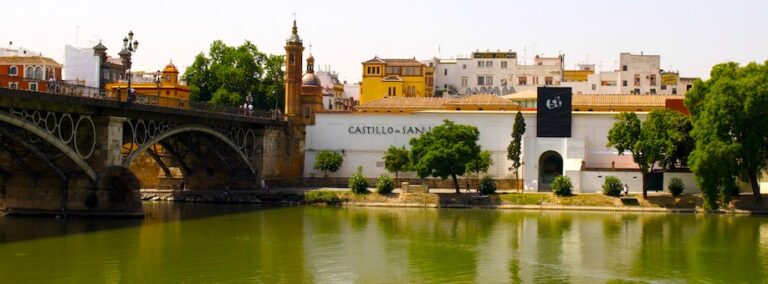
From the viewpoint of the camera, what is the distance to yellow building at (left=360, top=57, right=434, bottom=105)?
11662 cm

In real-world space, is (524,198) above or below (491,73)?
below

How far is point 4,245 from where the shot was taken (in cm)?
4581

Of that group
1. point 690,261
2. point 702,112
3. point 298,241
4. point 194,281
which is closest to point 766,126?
point 702,112

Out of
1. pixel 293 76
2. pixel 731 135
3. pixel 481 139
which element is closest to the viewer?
pixel 731 135

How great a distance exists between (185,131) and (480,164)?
20070 millimetres

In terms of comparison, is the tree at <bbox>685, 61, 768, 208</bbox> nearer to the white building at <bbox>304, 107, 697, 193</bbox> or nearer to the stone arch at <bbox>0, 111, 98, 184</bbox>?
the white building at <bbox>304, 107, 697, 193</bbox>

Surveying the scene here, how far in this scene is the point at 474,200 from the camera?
73.2 meters

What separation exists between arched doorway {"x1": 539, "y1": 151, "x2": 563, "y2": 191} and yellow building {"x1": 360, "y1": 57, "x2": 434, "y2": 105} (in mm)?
35970

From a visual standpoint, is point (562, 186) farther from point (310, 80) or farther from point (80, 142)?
point (310, 80)

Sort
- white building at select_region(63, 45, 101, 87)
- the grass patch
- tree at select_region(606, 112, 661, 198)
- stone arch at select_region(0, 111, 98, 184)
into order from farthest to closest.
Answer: white building at select_region(63, 45, 101, 87)
the grass patch
tree at select_region(606, 112, 661, 198)
stone arch at select_region(0, 111, 98, 184)

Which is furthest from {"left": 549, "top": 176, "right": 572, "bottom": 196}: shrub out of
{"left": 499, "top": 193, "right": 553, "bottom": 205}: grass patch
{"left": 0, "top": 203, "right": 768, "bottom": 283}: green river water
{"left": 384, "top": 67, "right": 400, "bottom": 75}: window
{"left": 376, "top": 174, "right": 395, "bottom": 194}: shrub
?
{"left": 384, "top": 67, "right": 400, "bottom": 75}: window

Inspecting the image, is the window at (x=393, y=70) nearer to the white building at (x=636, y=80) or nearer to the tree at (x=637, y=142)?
the white building at (x=636, y=80)

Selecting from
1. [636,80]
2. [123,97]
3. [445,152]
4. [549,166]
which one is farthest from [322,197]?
[636,80]

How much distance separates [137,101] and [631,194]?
3278cm
